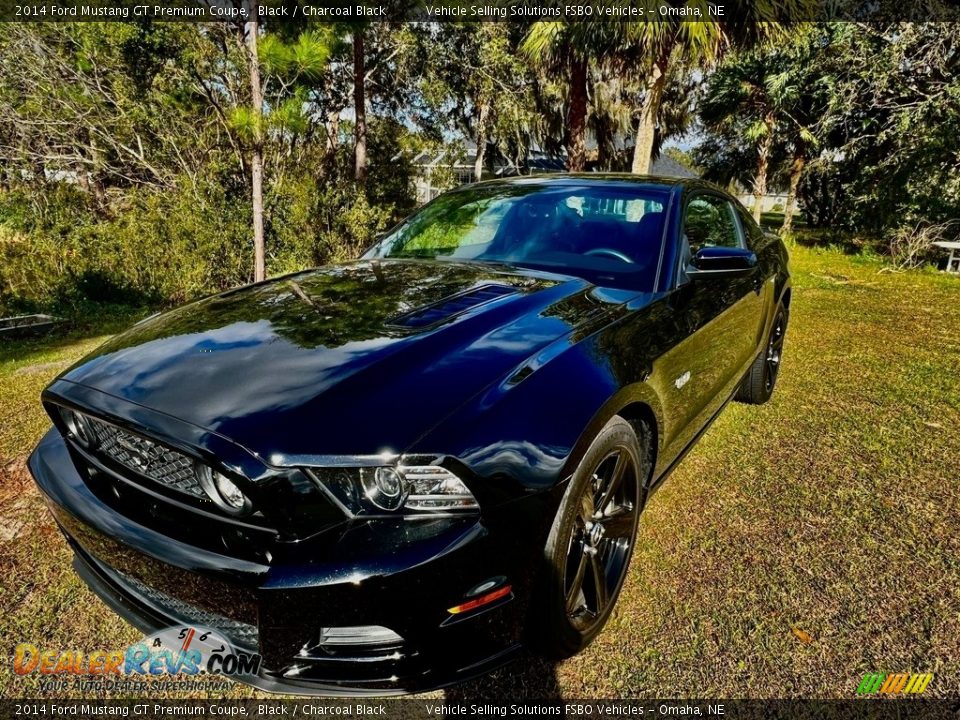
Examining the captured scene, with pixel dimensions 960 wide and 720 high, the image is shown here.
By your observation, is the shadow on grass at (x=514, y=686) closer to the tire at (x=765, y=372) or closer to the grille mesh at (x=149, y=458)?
the grille mesh at (x=149, y=458)

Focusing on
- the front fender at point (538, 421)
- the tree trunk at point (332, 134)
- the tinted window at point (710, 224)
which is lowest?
the front fender at point (538, 421)

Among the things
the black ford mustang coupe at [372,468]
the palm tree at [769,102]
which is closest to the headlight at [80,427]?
the black ford mustang coupe at [372,468]

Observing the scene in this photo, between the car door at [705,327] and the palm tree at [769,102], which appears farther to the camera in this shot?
the palm tree at [769,102]

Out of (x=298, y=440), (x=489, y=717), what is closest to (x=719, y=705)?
(x=489, y=717)

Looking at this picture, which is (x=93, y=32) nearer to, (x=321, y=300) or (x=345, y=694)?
(x=321, y=300)

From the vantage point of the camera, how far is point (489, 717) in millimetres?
1734

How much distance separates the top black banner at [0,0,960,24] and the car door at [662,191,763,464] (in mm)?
5706

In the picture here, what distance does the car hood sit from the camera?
140 cm

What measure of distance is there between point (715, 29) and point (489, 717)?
1074 centimetres

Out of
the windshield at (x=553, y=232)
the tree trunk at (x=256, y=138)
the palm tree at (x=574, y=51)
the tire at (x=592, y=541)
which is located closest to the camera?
the tire at (x=592, y=541)

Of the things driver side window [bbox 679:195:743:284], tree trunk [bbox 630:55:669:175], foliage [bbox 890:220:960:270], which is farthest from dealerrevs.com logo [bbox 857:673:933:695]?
foliage [bbox 890:220:960:270]

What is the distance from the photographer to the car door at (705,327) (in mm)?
2422

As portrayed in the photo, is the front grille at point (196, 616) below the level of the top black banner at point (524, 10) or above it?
below

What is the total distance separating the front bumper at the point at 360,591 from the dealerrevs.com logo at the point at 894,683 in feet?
3.80
